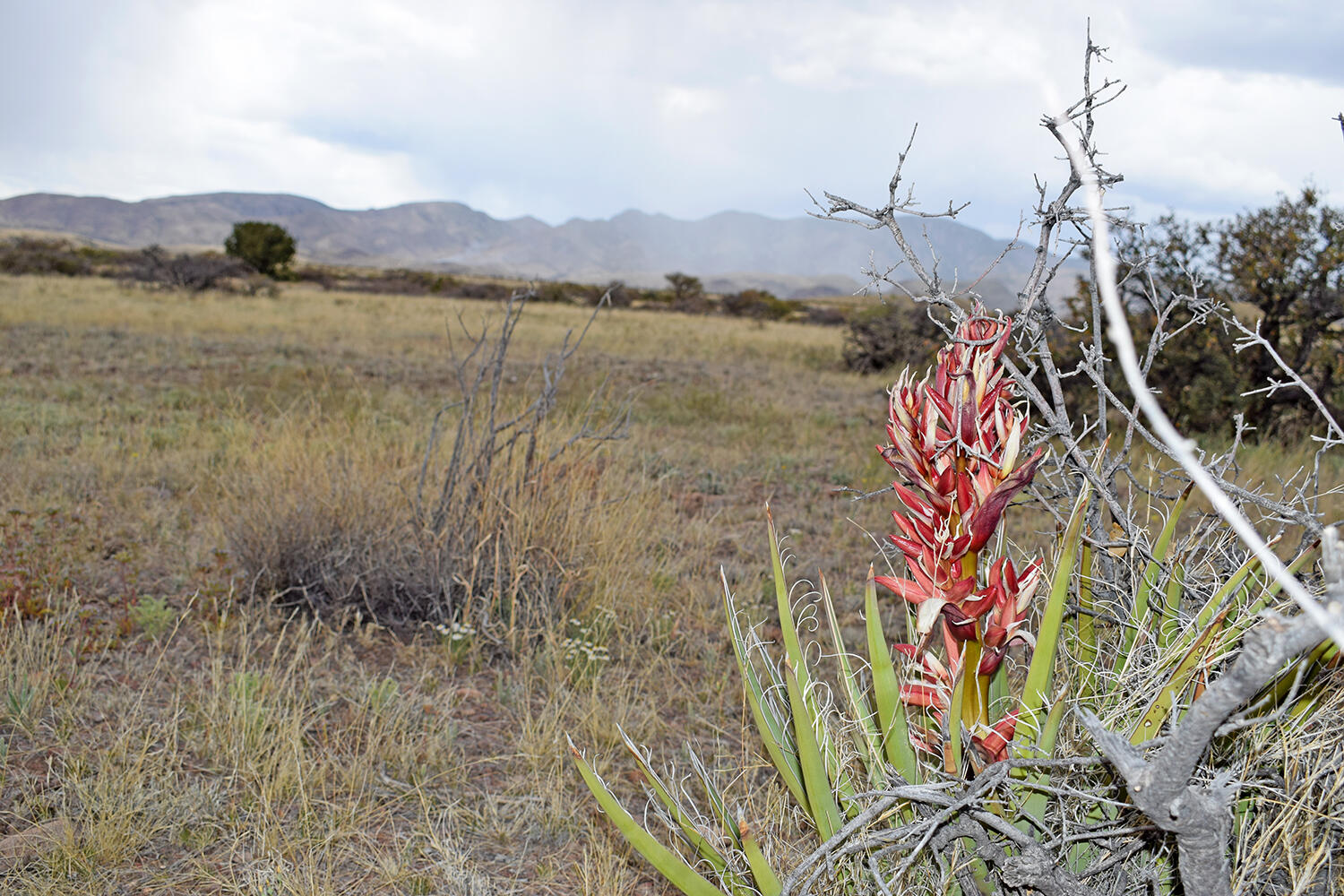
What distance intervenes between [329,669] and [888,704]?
2536 millimetres

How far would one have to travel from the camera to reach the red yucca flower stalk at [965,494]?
1312 mm

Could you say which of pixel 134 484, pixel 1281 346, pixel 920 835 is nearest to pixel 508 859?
pixel 920 835

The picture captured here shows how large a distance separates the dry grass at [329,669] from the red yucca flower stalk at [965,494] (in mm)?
998

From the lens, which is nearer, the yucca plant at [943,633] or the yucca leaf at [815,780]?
the yucca plant at [943,633]

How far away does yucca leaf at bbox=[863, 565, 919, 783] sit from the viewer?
5.33 ft

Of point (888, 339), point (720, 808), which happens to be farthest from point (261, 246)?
point (720, 808)

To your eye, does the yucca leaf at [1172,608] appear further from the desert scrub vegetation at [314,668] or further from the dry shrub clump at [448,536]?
the dry shrub clump at [448,536]

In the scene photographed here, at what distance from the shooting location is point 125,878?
7.28 feet

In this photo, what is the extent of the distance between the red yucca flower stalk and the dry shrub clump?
→ 243 cm

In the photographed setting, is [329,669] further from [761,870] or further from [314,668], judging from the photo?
[761,870]

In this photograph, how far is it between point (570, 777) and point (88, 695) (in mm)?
1738

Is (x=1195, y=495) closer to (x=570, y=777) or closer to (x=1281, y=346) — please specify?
(x=1281, y=346)

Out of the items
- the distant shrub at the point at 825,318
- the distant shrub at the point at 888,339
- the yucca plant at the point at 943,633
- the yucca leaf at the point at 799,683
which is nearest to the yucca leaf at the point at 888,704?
the yucca plant at the point at 943,633

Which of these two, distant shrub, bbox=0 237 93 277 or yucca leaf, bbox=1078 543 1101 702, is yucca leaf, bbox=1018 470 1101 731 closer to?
yucca leaf, bbox=1078 543 1101 702
